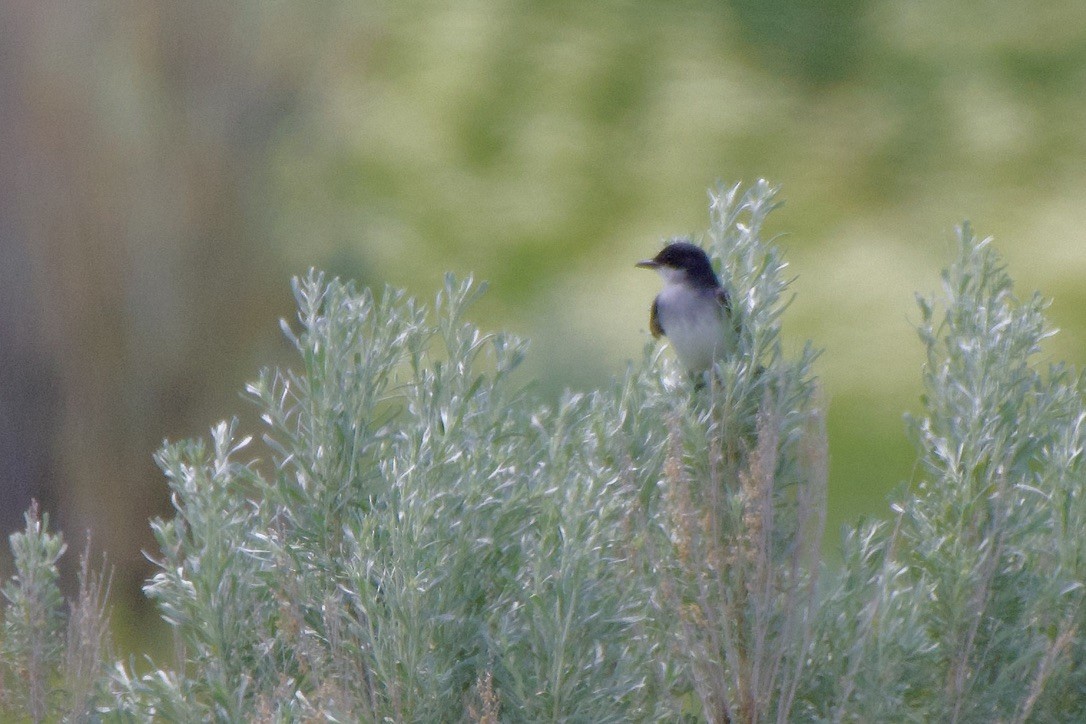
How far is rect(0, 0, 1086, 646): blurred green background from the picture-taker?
25.5ft

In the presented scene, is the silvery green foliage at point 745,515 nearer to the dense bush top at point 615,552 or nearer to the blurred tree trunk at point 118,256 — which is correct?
the dense bush top at point 615,552

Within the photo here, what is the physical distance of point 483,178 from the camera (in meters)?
12.6

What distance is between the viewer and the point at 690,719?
8.61ft

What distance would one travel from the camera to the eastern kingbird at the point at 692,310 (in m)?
2.79

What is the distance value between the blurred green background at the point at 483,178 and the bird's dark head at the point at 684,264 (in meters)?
1.67

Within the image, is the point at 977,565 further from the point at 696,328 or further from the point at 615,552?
the point at 696,328

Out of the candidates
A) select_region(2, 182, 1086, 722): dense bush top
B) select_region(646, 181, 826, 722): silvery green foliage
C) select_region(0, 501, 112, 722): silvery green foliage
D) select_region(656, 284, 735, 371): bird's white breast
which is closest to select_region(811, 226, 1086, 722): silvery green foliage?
select_region(2, 182, 1086, 722): dense bush top

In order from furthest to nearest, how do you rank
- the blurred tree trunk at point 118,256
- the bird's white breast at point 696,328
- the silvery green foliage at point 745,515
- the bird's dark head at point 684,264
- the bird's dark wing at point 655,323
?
1. the blurred tree trunk at point 118,256
2. the bird's dark wing at point 655,323
3. the bird's dark head at point 684,264
4. the bird's white breast at point 696,328
5. the silvery green foliage at point 745,515

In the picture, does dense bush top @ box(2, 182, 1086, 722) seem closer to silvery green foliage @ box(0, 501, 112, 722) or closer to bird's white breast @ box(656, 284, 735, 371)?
silvery green foliage @ box(0, 501, 112, 722)

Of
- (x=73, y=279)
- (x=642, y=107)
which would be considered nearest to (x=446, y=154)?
(x=642, y=107)

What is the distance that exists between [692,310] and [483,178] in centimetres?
978

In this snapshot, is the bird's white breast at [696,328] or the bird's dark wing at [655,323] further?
the bird's dark wing at [655,323]

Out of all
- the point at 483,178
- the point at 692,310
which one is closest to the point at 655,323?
the point at 692,310

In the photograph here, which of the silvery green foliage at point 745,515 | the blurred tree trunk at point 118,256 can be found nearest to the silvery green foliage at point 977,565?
the silvery green foliage at point 745,515
